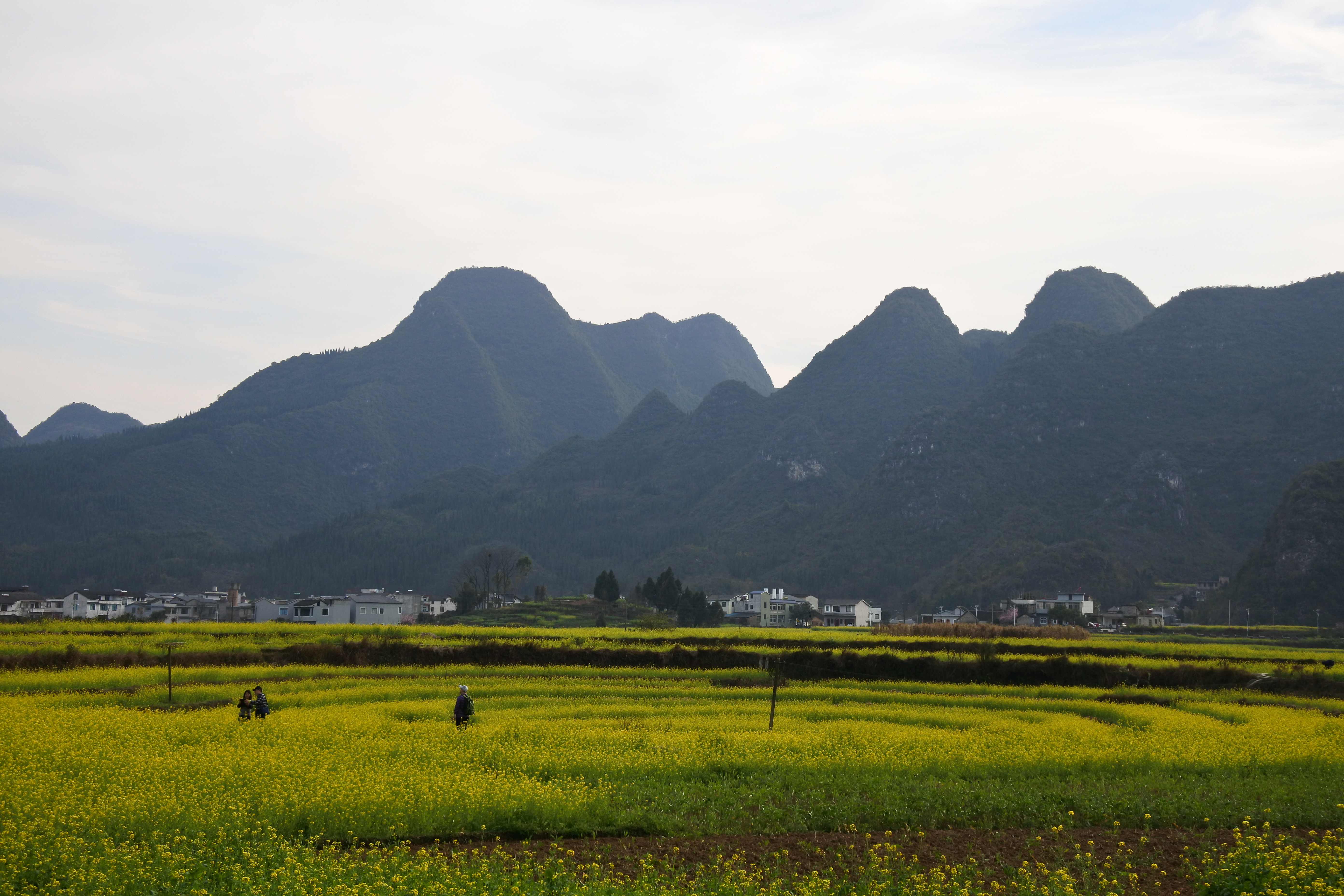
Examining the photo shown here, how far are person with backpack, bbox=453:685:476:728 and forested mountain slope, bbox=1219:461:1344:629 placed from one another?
344ft

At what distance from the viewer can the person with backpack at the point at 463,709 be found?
2881 centimetres

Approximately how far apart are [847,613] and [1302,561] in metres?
52.1

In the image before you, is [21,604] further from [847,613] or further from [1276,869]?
[1276,869]

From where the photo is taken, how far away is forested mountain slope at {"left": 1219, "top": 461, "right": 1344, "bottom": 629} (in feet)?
364

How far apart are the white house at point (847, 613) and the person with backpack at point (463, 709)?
320 feet

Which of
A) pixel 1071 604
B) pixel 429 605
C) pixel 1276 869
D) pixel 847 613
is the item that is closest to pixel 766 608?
pixel 847 613

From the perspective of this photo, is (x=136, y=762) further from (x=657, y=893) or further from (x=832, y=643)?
(x=832, y=643)

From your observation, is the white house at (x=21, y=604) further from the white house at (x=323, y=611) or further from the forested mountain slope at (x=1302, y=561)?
the forested mountain slope at (x=1302, y=561)

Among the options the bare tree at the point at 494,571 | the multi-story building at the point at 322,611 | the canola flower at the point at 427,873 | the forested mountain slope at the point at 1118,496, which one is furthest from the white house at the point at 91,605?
the canola flower at the point at 427,873

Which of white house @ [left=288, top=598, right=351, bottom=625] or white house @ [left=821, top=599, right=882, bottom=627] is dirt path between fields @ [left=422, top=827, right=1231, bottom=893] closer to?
white house @ [left=288, top=598, right=351, bottom=625]

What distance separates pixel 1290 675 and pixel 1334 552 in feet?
275

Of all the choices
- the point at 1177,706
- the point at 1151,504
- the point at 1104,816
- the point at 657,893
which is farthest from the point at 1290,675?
the point at 1151,504

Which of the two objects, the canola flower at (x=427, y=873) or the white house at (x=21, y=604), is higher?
the canola flower at (x=427, y=873)

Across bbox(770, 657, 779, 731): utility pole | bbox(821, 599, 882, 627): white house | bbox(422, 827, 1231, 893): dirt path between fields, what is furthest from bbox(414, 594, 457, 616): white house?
bbox(422, 827, 1231, 893): dirt path between fields
